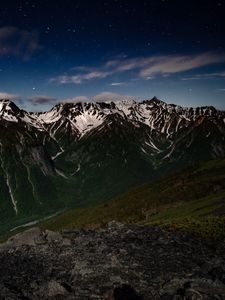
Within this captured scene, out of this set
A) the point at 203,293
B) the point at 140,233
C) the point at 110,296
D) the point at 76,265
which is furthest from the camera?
the point at 140,233

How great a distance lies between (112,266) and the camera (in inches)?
1575

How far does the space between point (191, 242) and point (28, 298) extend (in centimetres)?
2233

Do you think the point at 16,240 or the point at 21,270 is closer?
the point at 21,270

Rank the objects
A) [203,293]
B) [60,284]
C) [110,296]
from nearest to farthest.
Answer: [203,293] → [110,296] → [60,284]

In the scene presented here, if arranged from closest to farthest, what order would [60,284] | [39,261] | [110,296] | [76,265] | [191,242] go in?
[110,296]
[60,284]
[76,265]
[39,261]
[191,242]

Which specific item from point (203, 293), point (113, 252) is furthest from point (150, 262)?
point (203, 293)

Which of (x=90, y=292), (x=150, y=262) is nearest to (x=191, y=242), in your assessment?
(x=150, y=262)

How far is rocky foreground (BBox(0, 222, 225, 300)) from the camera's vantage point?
104 feet

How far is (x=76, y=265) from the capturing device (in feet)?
133

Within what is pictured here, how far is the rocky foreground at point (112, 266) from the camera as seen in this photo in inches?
1248

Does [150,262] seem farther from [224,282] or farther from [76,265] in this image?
[224,282]

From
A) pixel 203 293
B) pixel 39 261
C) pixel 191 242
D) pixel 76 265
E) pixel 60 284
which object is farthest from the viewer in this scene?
pixel 191 242

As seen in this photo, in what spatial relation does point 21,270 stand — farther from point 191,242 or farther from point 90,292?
point 191,242

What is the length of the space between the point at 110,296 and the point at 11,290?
7982 mm
